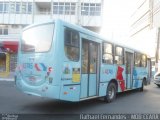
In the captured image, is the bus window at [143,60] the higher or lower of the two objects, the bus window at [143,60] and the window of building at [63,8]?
the lower

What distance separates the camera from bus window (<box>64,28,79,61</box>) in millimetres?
8961

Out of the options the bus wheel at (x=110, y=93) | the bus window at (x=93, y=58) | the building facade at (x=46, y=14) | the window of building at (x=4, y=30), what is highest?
the building facade at (x=46, y=14)

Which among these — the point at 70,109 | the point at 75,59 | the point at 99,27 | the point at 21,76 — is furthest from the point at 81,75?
the point at 99,27

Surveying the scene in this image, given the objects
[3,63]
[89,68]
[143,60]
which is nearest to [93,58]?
[89,68]

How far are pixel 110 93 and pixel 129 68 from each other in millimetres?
2850

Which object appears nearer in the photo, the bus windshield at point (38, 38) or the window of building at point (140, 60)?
the bus windshield at point (38, 38)

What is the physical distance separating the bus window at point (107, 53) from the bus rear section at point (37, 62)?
308 centimetres

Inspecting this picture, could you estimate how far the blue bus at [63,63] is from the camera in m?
8.56

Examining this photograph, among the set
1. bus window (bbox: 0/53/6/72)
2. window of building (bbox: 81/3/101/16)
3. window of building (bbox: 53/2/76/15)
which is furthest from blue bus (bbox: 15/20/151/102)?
window of building (bbox: 53/2/76/15)

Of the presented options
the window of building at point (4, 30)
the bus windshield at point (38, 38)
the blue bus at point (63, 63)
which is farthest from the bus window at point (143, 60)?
the window of building at point (4, 30)

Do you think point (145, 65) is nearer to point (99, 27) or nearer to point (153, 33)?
point (99, 27)

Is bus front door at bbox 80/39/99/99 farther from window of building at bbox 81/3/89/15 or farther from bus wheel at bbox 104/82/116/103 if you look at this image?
window of building at bbox 81/3/89/15

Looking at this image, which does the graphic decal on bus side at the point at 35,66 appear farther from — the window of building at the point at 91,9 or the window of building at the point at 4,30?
the window of building at the point at 4,30

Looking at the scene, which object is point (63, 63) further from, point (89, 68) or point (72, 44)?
point (89, 68)
